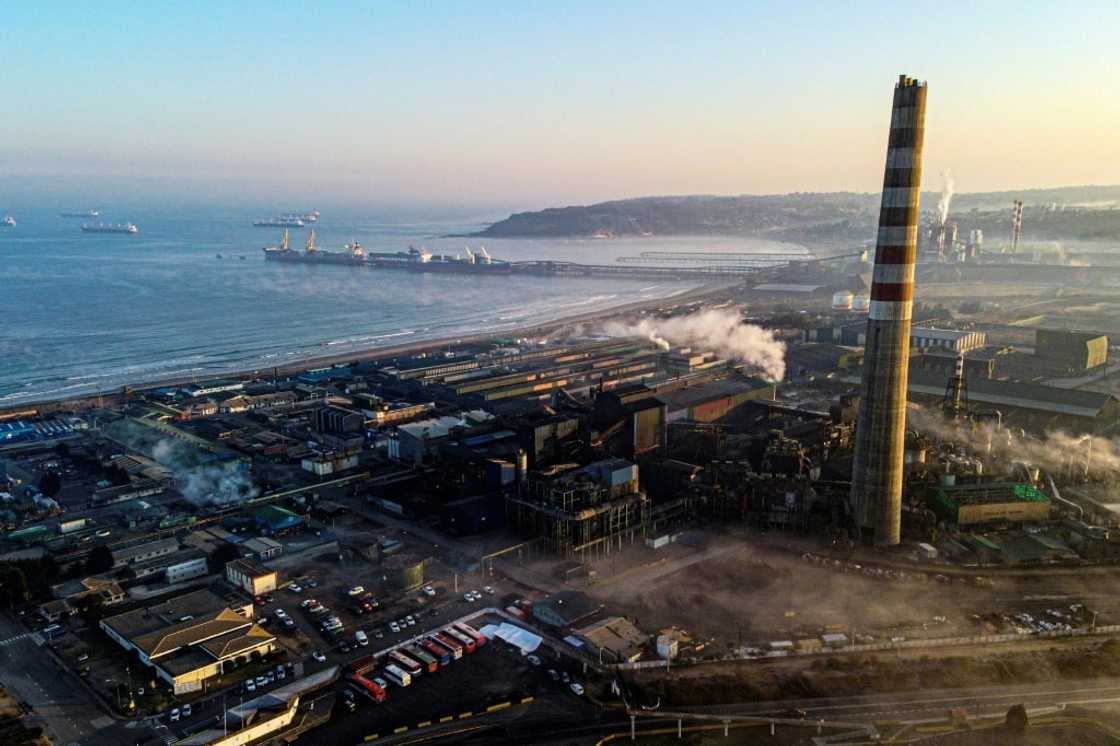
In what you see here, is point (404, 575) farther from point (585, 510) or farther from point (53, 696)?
point (53, 696)

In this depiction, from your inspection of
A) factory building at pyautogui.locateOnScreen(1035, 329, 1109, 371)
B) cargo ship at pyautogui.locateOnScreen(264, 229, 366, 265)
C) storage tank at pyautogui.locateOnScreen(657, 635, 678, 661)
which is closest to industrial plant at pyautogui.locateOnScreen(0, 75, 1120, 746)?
storage tank at pyautogui.locateOnScreen(657, 635, 678, 661)

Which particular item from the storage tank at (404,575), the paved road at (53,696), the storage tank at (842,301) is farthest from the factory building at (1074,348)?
the paved road at (53,696)

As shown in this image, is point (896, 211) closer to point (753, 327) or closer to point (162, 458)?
point (162, 458)

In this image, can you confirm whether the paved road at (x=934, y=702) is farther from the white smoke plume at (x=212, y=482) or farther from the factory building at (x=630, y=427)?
the white smoke plume at (x=212, y=482)

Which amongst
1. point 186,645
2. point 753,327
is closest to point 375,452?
point 186,645

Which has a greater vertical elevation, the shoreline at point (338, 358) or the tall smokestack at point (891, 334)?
the tall smokestack at point (891, 334)
